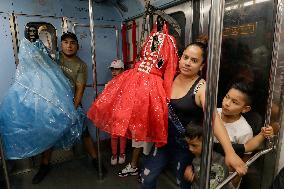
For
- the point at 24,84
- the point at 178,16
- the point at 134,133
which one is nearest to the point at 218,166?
the point at 134,133

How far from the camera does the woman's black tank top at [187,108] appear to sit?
1.67m

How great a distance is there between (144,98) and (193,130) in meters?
0.49

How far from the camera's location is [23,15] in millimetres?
3334

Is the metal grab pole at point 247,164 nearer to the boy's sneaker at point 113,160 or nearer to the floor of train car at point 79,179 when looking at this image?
the floor of train car at point 79,179

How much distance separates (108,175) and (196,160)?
1880 millimetres

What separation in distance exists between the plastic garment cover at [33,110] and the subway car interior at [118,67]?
0.01m

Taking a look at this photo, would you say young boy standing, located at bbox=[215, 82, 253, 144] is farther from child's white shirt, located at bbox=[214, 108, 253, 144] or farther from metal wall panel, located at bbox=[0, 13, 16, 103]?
metal wall panel, located at bbox=[0, 13, 16, 103]

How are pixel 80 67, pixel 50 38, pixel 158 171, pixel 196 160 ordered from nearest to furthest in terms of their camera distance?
1. pixel 196 160
2. pixel 158 171
3. pixel 80 67
4. pixel 50 38

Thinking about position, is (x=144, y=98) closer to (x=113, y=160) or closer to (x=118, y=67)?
(x=118, y=67)

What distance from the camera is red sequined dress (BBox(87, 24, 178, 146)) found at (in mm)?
1609

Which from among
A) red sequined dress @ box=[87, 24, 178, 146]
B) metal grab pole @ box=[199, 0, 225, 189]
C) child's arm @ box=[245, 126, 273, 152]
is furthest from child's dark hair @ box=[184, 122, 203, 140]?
metal grab pole @ box=[199, 0, 225, 189]

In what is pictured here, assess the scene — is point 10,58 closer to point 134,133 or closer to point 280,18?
point 134,133

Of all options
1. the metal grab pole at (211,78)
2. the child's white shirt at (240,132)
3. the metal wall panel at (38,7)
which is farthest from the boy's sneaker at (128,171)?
the metal wall panel at (38,7)

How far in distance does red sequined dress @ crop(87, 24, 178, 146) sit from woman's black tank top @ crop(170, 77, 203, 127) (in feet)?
0.38
